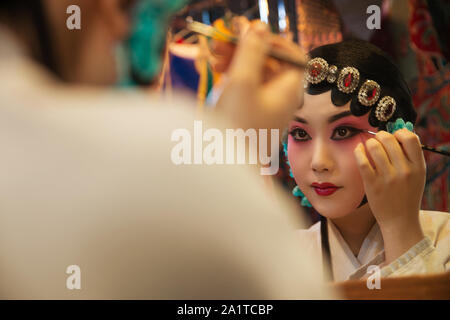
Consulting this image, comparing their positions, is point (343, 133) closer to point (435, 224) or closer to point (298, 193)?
point (298, 193)

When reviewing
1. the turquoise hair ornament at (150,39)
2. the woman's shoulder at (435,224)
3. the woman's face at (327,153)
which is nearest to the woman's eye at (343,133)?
the woman's face at (327,153)

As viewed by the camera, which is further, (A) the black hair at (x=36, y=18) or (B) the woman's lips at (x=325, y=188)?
(B) the woman's lips at (x=325, y=188)

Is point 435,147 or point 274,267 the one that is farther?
point 435,147

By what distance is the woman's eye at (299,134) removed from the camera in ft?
3.31

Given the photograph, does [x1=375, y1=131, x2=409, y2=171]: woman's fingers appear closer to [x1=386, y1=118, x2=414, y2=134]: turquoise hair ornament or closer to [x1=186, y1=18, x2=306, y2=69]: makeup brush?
[x1=386, y1=118, x2=414, y2=134]: turquoise hair ornament

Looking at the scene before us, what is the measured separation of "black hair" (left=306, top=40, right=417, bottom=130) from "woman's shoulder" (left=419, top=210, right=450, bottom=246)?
0.20 meters

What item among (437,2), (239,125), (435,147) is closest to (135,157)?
(239,125)

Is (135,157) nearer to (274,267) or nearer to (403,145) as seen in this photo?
(274,267)

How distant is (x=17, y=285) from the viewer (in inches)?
15.5

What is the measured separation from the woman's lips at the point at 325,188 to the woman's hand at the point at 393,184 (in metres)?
0.06

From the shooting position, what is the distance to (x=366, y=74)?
100 cm

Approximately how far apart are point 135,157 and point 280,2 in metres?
0.76

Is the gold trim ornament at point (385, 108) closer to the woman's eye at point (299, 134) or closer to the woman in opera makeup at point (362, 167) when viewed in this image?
the woman in opera makeup at point (362, 167)

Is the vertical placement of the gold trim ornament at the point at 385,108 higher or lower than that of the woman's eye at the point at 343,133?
higher
